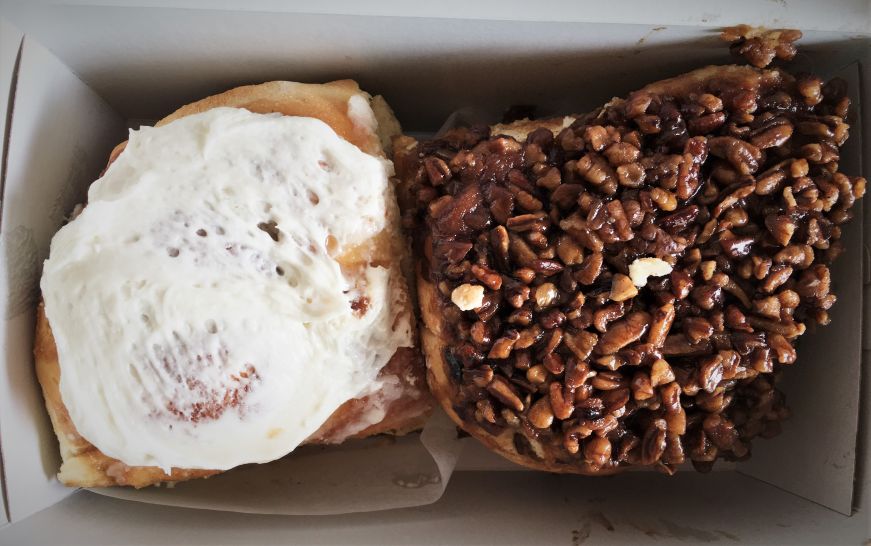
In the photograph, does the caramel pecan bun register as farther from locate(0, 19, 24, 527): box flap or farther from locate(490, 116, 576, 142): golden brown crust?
locate(0, 19, 24, 527): box flap

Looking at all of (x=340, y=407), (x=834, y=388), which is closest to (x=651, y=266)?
(x=834, y=388)

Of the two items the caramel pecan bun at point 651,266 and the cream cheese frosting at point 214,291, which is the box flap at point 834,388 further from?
the cream cheese frosting at point 214,291

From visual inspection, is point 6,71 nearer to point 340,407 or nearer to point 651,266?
point 340,407

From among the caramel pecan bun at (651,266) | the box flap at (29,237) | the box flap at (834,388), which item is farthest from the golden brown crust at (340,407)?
the box flap at (834,388)

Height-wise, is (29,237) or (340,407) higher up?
(29,237)

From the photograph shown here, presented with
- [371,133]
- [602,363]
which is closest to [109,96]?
[371,133]

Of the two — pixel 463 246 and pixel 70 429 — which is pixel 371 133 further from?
pixel 70 429

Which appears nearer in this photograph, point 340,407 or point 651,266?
point 651,266

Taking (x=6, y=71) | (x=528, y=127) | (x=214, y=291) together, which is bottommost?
(x=214, y=291)
